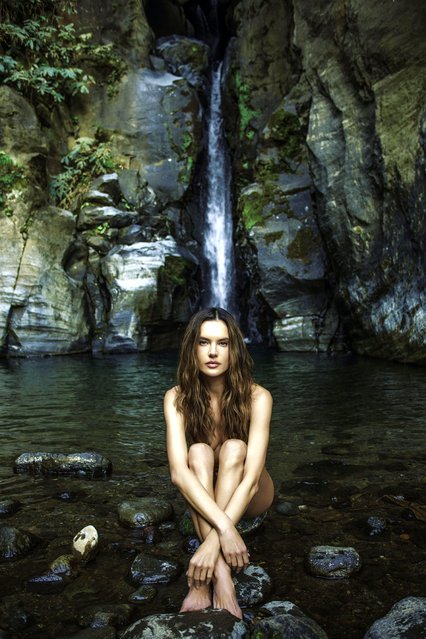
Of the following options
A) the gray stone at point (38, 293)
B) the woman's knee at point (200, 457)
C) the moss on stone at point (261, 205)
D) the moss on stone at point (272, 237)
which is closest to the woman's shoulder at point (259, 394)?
the woman's knee at point (200, 457)

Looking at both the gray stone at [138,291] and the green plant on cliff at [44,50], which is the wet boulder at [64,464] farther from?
the green plant on cliff at [44,50]

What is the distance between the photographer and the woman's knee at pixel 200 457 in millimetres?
2689

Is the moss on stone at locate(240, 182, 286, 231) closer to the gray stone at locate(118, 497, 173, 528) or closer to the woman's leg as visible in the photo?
the gray stone at locate(118, 497, 173, 528)

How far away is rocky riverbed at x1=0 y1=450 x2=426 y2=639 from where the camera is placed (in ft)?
6.70

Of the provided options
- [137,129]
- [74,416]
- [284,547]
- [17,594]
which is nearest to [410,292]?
[74,416]

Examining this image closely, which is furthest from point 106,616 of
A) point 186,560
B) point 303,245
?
point 303,245

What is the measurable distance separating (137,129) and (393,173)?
1418 cm

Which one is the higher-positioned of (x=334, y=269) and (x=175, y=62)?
(x=175, y=62)

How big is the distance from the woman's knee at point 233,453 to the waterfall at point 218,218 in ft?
56.9

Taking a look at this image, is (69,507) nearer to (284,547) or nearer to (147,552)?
(147,552)

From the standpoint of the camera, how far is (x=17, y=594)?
7.75 ft

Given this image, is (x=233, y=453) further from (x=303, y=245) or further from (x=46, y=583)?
(x=303, y=245)

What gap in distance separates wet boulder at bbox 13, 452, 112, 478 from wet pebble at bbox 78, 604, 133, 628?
2089 millimetres

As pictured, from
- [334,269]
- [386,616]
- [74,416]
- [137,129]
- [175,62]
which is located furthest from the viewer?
[175,62]
